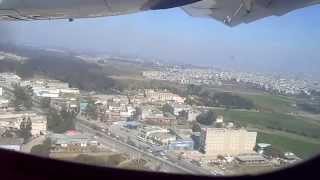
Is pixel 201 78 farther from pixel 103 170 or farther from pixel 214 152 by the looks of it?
pixel 103 170

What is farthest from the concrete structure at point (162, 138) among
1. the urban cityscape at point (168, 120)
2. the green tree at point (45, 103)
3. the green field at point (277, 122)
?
the green tree at point (45, 103)

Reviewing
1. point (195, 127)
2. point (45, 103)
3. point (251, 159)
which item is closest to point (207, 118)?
point (195, 127)

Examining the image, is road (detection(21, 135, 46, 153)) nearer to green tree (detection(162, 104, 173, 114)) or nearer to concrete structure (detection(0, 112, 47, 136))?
concrete structure (detection(0, 112, 47, 136))

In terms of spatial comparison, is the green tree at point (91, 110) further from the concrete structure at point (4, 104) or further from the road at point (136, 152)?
the concrete structure at point (4, 104)

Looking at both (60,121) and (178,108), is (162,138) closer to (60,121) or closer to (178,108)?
(178,108)

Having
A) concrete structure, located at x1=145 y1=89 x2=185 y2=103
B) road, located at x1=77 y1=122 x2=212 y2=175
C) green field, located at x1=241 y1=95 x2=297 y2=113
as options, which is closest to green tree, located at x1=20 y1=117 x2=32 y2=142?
road, located at x1=77 y1=122 x2=212 y2=175

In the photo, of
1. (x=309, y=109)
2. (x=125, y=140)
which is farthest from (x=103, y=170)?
(x=309, y=109)

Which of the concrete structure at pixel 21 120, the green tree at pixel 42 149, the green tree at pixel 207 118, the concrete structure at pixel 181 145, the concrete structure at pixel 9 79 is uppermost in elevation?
the concrete structure at pixel 9 79
